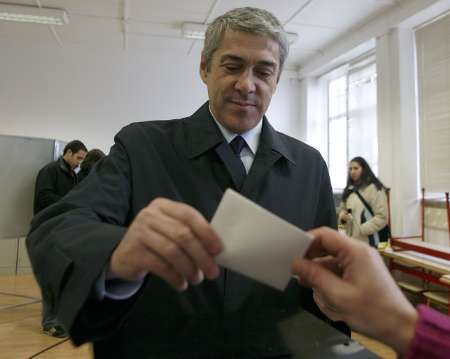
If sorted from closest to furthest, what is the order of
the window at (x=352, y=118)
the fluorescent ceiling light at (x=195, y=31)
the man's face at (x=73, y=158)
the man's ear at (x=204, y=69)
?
1. the man's ear at (x=204, y=69)
2. the man's face at (x=73, y=158)
3. the fluorescent ceiling light at (x=195, y=31)
4. the window at (x=352, y=118)

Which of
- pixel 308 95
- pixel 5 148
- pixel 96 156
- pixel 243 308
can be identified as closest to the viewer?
pixel 243 308

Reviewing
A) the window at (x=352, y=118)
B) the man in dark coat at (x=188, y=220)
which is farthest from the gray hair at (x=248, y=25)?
the window at (x=352, y=118)

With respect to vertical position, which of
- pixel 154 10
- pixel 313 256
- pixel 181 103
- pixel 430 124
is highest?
pixel 154 10

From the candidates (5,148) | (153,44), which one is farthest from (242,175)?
(153,44)

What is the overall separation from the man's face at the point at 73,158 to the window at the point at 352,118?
3.19 metres

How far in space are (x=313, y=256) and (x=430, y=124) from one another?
3760 mm

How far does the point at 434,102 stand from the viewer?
368cm

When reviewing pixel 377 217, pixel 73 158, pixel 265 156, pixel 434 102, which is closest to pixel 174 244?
pixel 265 156

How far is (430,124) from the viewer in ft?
12.3

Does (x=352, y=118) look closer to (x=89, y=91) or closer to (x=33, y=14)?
(x=89, y=91)

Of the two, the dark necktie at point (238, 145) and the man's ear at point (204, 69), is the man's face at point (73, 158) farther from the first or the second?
the dark necktie at point (238, 145)

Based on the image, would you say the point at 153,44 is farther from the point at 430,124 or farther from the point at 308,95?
the point at 430,124

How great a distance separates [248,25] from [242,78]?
0.13 m

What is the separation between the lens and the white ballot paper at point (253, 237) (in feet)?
1.46
